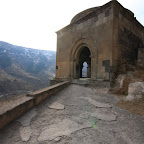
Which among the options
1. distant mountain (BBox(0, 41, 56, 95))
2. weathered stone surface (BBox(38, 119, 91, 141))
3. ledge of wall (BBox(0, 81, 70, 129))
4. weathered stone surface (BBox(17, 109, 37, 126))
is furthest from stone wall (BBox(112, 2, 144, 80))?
distant mountain (BBox(0, 41, 56, 95))

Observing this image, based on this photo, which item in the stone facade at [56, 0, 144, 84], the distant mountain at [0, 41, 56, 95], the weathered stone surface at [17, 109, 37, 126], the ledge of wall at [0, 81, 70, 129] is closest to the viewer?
the ledge of wall at [0, 81, 70, 129]

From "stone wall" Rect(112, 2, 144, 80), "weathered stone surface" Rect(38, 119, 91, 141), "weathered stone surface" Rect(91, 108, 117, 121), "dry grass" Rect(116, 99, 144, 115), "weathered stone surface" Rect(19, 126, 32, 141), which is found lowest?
"weathered stone surface" Rect(19, 126, 32, 141)

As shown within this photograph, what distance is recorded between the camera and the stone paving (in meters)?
1.64

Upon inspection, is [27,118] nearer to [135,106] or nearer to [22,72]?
[135,106]

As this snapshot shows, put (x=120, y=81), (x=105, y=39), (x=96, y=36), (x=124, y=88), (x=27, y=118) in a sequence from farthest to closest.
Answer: (x=96, y=36) → (x=105, y=39) → (x=120, y=81) → (x=124, y=88) → (x=27, y=118)

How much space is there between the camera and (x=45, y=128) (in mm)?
1929

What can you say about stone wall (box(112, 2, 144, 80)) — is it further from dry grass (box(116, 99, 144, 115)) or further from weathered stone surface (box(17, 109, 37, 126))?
weathered stone surface (box(17, 109, 37, 126))

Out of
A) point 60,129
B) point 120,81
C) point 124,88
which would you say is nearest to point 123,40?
point 120,81

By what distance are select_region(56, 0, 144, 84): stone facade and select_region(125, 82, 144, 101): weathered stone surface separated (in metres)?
1.26

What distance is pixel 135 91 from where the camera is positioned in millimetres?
3420

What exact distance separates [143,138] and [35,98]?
2.43m

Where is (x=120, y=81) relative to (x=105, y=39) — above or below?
below

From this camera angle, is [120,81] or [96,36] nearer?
[120,81]

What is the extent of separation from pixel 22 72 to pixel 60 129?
45.9 m
